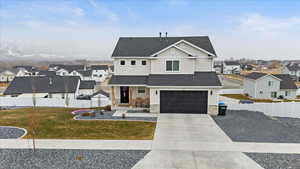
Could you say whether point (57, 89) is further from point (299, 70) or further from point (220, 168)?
point (299, 70)

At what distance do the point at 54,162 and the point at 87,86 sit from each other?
1436 inches

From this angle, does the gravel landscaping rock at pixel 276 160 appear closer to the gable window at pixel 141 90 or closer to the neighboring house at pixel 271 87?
the gable window at pixel 141 90

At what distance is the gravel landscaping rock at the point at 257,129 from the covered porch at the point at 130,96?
6.51 m

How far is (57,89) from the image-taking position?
3353 cm

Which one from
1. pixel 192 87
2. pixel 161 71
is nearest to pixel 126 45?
pixel 161 71

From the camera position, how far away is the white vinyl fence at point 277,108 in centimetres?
1486

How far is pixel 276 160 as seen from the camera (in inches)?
279

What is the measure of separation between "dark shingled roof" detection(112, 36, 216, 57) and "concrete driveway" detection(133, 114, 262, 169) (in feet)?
26.2

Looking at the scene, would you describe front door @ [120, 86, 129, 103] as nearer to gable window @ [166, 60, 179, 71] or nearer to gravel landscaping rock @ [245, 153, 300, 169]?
gable window @ [166, 60, 179, 71]

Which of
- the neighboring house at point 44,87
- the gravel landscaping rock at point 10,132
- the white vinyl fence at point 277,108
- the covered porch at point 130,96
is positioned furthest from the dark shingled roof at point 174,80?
the neighboring house at point 44,87

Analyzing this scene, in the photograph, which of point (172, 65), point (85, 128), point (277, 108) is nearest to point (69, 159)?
point (85, 128)

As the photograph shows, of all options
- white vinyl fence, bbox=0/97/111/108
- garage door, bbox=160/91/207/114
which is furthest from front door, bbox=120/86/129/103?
white vinyl fence, bbox=0/97/111/108

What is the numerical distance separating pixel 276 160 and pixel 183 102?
8289 millimetres

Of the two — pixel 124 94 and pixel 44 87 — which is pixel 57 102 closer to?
pixel 124 94
